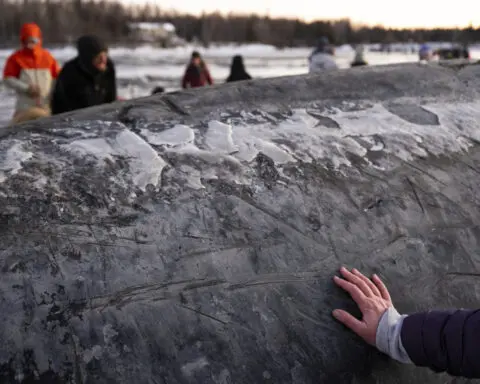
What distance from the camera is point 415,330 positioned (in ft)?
4.35

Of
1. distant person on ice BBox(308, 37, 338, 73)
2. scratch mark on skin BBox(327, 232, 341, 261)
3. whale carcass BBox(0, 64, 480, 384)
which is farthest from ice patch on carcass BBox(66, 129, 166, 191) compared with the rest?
distant person on ice BBox(308, 37, 338, 73)

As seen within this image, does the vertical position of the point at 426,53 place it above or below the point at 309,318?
above

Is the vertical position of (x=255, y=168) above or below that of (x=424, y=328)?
above

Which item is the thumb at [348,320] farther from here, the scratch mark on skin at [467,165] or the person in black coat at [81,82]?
the person in black coat at [81,82]

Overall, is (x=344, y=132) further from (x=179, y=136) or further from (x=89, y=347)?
(x=89, y=347)

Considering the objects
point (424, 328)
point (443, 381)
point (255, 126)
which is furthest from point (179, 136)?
point (443, 381)

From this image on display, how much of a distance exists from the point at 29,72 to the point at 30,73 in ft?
0.05

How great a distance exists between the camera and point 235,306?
138 cm

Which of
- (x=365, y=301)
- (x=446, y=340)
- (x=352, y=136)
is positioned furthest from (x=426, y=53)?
(x=446, y=340)

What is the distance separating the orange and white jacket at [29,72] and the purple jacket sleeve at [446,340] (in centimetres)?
444

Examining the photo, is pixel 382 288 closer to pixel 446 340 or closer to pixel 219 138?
pixel 446 340

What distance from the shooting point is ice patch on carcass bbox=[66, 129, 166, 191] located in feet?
5.15

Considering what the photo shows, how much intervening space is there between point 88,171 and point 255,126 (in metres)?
0.62

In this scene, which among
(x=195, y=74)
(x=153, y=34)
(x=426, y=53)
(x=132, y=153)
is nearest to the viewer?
(x=132, y=153)
